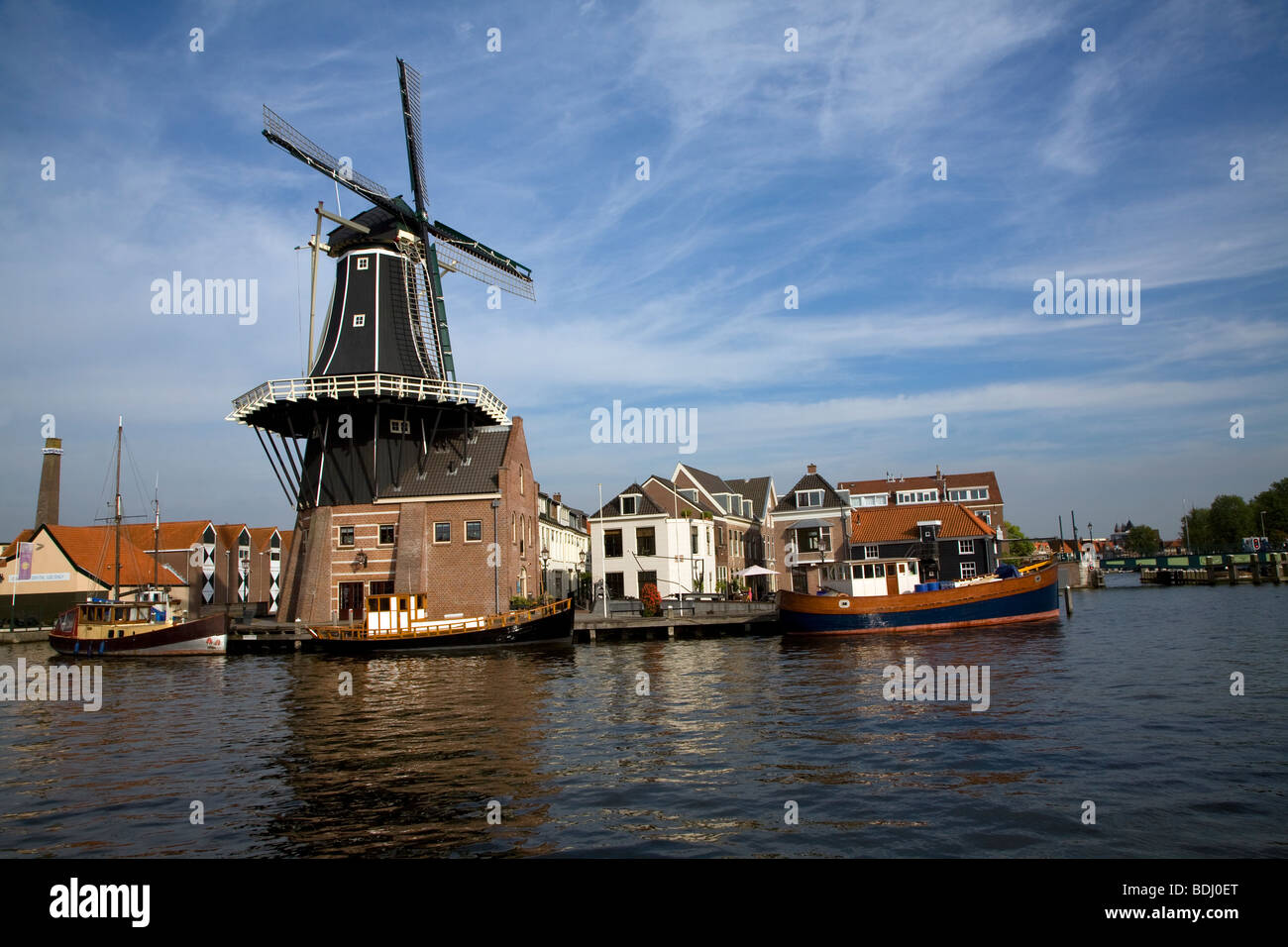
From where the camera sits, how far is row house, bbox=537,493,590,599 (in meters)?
58.0

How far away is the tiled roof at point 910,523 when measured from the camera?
63438 mm

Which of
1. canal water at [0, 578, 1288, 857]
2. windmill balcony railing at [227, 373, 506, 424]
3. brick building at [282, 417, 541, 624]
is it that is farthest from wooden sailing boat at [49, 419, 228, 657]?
canal water at [0, 578, 1288, 857]

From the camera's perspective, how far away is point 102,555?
5956 cm

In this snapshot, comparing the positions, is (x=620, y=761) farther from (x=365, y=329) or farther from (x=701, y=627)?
(x=365, y=329)

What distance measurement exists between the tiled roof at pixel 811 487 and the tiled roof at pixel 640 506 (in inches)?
744

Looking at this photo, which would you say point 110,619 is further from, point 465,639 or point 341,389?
point 465,639

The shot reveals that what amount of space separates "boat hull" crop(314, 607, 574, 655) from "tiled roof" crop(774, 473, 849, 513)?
36.4 m

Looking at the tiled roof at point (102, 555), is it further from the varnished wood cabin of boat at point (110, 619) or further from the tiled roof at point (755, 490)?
the tiled roof at point (755, 490)

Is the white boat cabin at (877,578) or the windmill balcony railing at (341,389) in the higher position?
the windmill balcony railing at (341,389)

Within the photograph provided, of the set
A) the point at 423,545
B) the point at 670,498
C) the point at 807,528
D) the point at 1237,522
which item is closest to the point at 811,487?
the point at 807,528

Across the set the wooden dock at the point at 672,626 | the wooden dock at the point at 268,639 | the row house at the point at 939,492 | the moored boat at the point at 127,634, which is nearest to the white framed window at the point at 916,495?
the row house at the point at 939,492

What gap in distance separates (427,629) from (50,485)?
47.1 meters
